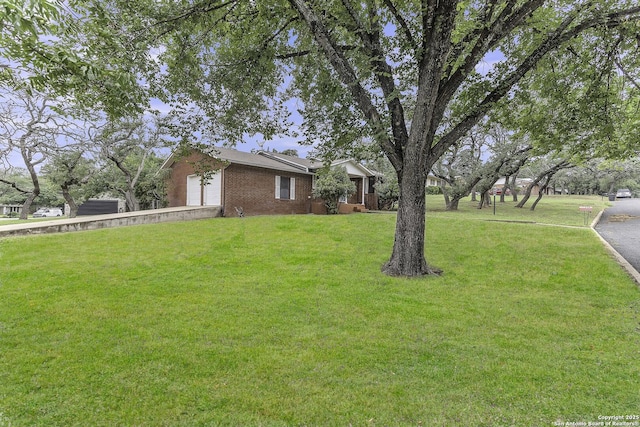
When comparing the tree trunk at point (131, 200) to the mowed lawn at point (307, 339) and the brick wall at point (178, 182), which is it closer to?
the brick wall at point (178, 182)

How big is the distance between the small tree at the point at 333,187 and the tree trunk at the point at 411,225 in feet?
34.2

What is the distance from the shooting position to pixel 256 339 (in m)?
3.93

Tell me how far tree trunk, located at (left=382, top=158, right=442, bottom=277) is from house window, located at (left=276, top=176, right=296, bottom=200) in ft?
40.2

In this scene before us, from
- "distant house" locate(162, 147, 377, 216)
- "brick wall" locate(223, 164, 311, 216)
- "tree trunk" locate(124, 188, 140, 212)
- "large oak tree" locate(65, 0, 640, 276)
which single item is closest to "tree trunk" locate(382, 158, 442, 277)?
"large oak tree" locate(65, 0, 640, 276)

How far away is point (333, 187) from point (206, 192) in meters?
6.68

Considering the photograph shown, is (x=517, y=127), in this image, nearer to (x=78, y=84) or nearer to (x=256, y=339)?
(x=256, y=339)

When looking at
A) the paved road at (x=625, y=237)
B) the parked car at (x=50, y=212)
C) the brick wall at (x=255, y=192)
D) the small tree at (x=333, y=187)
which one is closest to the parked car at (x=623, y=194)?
the paved road at (x=625, y=237)

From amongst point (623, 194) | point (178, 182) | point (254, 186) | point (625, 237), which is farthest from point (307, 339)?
point (623, 194)

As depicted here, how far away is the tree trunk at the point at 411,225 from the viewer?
6.53 meters

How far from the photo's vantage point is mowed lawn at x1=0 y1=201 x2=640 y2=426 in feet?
8.82

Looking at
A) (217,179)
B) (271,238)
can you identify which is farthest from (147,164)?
(271,238)

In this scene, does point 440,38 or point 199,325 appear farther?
point 440,38

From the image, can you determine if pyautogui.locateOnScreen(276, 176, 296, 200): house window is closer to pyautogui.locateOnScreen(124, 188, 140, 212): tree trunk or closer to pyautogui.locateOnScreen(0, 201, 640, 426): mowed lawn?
pyautogui.locateOnScreen(124, 188, 140, 212): tree trunk

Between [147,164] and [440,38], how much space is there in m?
22.5
